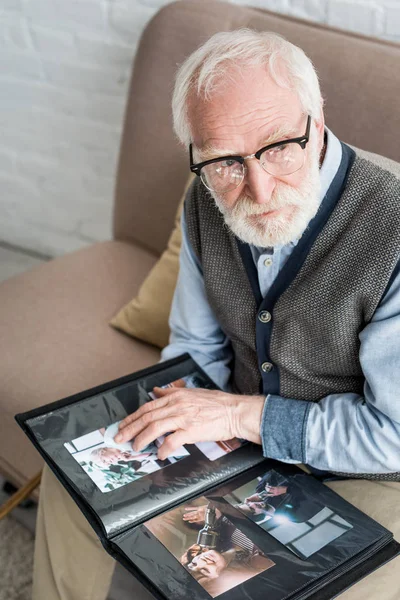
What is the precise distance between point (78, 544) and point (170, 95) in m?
1.02

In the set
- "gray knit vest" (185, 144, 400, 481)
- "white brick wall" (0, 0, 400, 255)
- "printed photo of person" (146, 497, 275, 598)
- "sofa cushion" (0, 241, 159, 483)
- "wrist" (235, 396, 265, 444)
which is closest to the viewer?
"printed photo of person" (146, 497, 275, 598)

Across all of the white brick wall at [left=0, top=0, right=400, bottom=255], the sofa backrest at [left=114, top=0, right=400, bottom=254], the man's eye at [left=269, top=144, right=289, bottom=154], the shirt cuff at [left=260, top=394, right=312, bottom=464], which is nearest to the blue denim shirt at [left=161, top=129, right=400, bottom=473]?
the shirt cuff at [left=260, top=394, right=312, bottom=464]

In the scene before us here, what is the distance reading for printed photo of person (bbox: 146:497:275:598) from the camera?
0.97 metres

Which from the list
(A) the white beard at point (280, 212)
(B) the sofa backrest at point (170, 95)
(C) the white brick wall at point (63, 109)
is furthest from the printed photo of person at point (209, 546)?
(C) the white brick wall at point (63, 109)

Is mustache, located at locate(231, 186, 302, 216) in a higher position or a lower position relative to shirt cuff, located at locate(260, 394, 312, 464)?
higher

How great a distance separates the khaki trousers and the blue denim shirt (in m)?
0.08

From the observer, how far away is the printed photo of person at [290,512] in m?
1.03

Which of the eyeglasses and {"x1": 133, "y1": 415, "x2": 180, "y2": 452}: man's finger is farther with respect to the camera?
{"x1": 133, "y1": 415, "x2": 180, "y2": 452}: man's finger

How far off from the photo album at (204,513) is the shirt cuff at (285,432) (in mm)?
28

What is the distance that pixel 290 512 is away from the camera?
108cm

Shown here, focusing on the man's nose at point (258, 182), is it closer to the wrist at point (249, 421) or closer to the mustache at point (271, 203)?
the mustache at point (271, 203)

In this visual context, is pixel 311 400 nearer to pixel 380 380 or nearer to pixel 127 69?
pixel 380 380

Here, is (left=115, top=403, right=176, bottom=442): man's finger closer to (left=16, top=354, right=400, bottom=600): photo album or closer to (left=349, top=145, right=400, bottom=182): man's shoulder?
(left=16, top=354, right=400, bottom=600): photo album

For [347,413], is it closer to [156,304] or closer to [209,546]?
[209,546]
